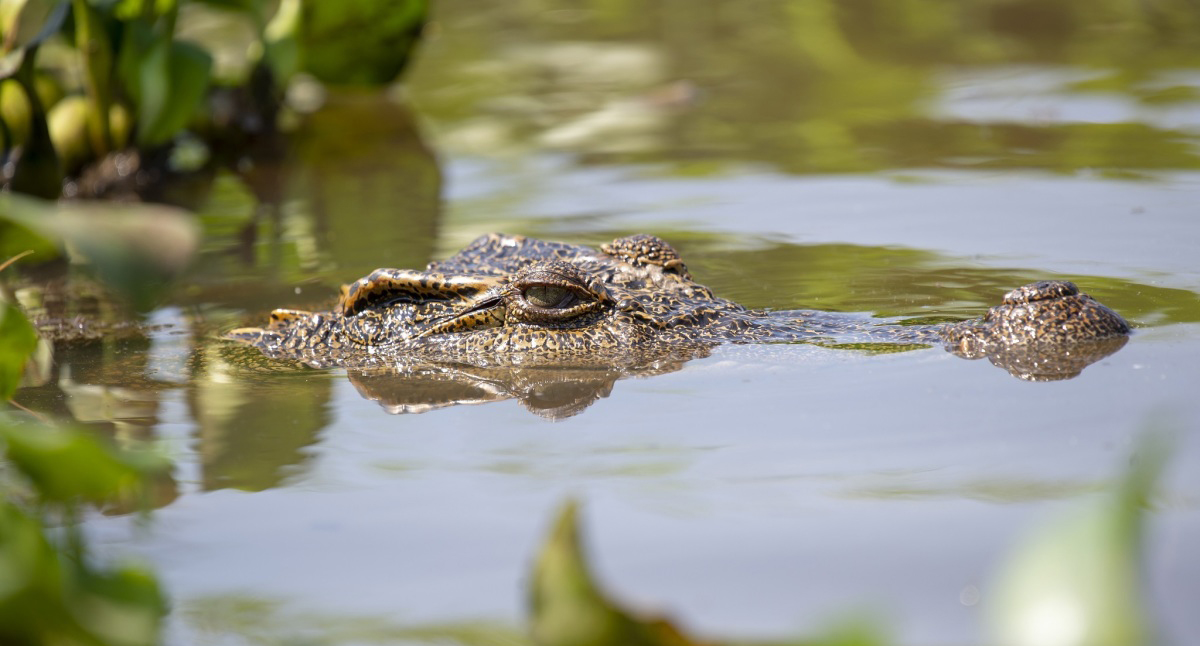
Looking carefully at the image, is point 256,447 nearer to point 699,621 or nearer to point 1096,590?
point 699,621

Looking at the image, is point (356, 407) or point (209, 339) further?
point (209, 339)

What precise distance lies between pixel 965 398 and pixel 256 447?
2.19 m

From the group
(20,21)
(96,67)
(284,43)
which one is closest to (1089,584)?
(20,21)

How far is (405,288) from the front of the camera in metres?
5.27

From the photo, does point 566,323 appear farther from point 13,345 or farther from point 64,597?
point 64,597

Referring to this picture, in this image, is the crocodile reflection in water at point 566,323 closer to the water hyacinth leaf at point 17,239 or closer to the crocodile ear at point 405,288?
the crocodile ear at point 405,288

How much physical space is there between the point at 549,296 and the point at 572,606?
334cm

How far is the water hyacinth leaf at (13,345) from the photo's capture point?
3193 millimetres

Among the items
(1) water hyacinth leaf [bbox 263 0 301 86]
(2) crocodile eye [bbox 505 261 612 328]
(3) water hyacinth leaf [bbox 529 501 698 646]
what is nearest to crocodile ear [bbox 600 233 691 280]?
(2) crocodile eye [bbox 505 261 612 328]

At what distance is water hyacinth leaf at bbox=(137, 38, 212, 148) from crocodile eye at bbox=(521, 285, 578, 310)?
→ 4.31 metres

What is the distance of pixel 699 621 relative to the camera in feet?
9.00

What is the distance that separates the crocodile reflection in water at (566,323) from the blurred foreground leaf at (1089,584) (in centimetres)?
330

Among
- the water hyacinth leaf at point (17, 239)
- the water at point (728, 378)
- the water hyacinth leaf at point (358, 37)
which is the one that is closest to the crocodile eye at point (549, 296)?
the water at point (728, 378)

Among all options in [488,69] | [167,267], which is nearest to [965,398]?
[167,267]
